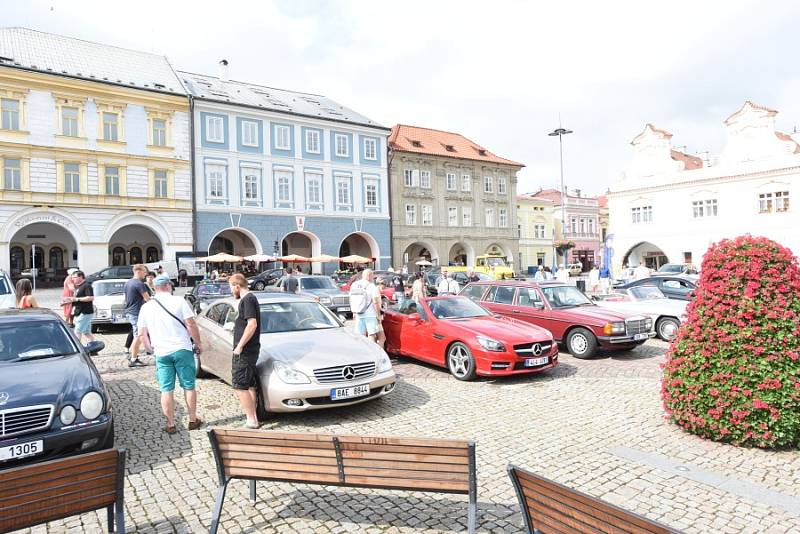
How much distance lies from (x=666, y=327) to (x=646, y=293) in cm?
145

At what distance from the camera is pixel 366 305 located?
33.3 ft

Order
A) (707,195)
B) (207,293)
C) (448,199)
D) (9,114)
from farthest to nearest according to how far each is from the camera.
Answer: (448,199) → (707,195) → (9,114) → (207,293)

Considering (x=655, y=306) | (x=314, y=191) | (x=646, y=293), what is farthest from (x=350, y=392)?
(x=314, y=191)

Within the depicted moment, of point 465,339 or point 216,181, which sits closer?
point 465,339

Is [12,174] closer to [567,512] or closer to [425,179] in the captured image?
[425,179]

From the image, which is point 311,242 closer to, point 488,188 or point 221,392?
point 488,188

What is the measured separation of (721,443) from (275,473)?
15.6ft

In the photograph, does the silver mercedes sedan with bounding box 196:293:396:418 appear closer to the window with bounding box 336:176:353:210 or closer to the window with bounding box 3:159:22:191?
the window with bounding box 3:159:22:191

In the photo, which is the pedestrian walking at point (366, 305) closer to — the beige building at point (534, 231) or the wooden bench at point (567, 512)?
the wooden bench at point (567, 512)

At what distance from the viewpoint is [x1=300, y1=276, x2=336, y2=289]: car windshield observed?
1903cm

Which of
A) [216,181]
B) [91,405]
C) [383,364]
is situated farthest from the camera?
[216,181]

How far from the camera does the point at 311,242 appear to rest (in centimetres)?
3950

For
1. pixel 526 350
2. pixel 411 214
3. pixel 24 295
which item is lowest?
pixel 526 350

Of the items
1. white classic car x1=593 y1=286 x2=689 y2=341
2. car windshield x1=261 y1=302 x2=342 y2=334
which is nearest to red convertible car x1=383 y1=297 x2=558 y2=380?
car windshield x1=261 y1=302 x2=342 y2=334
